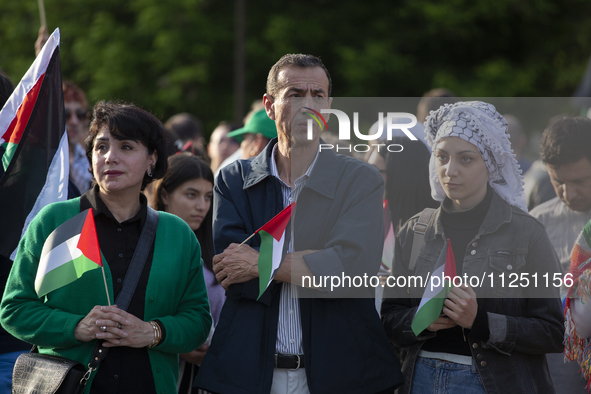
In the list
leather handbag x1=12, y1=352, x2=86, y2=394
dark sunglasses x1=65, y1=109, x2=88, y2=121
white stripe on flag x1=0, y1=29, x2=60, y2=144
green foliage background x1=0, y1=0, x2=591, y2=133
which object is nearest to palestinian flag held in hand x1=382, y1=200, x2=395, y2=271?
leather handbag x1=12, y1=352, x2=86, y2=394

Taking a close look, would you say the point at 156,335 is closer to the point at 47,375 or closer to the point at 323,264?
the point at 47,375

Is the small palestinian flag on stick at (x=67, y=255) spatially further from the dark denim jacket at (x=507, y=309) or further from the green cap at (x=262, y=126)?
the green cap at (x=262, y=126)

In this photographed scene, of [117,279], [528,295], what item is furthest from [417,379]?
[117,279]

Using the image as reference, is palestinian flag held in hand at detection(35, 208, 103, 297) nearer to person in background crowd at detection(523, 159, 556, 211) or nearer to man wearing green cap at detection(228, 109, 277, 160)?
man wearing green cap at detection(228, 109, 277, 160)

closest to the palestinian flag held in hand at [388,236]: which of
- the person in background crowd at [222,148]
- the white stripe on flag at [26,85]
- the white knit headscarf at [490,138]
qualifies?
the white knit headscarf at [490,138]

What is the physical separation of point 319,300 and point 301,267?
6.7 inches

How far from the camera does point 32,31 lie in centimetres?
1380

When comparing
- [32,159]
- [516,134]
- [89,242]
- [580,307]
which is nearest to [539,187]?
[516,134]

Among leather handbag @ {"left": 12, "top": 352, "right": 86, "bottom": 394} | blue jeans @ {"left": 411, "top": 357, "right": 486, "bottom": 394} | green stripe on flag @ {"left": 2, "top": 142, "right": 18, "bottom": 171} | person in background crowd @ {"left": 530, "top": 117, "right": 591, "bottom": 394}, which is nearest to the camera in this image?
leather handbag @ {"left": 12, "top": 352, "right": 86, "bottom": 394}

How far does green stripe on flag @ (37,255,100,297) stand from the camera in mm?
2654

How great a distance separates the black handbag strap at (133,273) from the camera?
8.82 ft

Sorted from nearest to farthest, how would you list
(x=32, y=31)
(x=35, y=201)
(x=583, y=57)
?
1. (x=35, y=201)
2. (x=583, y=57)
3. (x=32, y=31)

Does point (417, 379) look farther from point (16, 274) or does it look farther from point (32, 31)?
point (32, 31)

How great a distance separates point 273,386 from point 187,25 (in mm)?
11353
